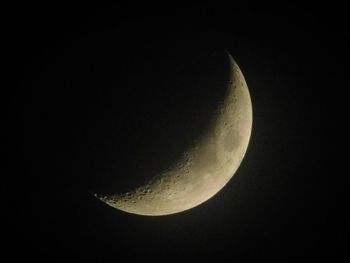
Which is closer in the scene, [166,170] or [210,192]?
[166,170]

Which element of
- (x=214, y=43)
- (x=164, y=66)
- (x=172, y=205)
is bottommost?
(x=172, y=205)

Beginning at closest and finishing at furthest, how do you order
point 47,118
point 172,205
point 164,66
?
1. point 164,66
2. point 47,118
3. point 172,205

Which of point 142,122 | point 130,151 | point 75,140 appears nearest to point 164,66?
point 142,122

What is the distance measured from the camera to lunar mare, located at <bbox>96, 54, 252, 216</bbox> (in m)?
4.40

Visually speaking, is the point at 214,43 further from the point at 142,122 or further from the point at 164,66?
the point at 142,122

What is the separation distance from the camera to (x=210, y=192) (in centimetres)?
488

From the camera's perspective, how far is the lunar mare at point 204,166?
14.4 ft

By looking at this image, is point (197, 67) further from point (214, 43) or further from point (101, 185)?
point (101, 185)

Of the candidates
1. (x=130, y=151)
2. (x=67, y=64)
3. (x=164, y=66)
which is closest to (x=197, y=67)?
(x=164, y=66)

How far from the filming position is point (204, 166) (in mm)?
4477

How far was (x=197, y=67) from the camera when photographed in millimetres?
4129

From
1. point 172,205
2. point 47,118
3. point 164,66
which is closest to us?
point 164,66

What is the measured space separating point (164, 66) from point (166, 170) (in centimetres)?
122

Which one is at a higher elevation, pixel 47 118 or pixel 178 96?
pixel 47 118
